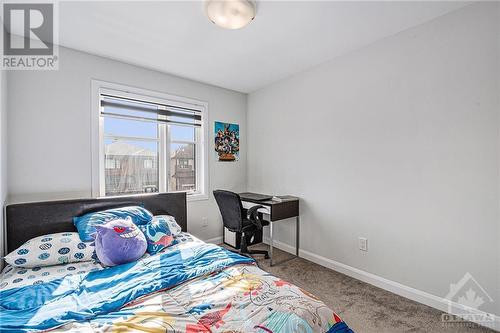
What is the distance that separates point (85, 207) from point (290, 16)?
2704 mm

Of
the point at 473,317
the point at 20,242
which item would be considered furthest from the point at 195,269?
the point at 473,317

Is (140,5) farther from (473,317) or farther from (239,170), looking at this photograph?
(473,317)

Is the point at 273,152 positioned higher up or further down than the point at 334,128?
further down

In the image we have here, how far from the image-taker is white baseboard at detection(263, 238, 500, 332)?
74.9 inches

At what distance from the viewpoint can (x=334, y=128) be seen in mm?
2820

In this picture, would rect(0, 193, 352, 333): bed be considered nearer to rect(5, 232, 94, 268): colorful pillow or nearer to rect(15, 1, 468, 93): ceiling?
rect(5, 232, 94, 268): colorful pillow

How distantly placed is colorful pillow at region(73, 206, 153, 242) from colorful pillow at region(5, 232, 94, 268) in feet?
0.28

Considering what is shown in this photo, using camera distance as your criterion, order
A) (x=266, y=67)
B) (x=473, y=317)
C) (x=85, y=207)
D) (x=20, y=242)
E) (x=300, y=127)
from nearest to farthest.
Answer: (x=473, y=317) < (x=20, y=242) < (x=85, y=207) < (x=266, y=67) < (x=300, y=127)

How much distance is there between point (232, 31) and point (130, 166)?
203cm

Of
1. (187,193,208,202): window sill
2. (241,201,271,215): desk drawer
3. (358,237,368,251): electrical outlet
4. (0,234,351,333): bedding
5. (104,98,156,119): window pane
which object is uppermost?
(104,98,156,119): window pane

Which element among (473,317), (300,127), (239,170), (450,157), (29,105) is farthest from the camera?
(239,170)

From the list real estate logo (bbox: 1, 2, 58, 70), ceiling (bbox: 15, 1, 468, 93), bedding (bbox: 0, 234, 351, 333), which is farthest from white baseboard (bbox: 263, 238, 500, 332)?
real estate logo (bbox: 1, 2, 58, 70)

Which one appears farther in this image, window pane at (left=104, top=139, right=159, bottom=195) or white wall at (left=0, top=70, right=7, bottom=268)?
window pane at (left=104, top=139, right=159, bottom=195)

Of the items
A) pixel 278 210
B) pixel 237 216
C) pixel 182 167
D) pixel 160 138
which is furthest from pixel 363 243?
pixel 160 138
